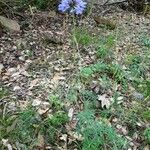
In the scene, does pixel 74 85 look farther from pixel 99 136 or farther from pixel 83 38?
pixel 83 38

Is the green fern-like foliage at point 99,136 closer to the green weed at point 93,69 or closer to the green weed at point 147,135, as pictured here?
the green weed at point 147,135

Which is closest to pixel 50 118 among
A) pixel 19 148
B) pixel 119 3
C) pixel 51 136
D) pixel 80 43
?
pixel 51 136

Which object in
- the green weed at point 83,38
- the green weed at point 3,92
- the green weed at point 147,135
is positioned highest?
the green weed at point 83,38

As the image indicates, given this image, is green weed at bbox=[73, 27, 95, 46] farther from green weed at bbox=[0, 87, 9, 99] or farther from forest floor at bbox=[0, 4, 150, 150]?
green weed at bbox=[0, 87, 9, 99]


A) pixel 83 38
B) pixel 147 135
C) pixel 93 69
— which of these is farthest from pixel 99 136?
pixel 83 38

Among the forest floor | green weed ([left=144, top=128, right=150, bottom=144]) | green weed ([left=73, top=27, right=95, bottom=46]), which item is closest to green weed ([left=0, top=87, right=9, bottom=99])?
the forest floor

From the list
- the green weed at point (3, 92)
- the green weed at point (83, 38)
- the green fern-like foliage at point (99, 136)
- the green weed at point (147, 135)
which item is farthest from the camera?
the green weed at point (83, 38)

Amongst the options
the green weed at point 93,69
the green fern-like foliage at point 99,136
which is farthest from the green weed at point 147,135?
the green weed at point 93,69

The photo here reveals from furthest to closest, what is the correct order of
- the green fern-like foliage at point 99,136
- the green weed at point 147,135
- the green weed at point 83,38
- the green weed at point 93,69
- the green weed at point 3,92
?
the green weed at point 83,38
the green weed at point 93,69
the green weed at point 3,92
the green weed at point 147,135
the green fern-like foliage at point 99,136

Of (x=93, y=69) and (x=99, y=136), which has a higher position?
(x=93, y=69)
